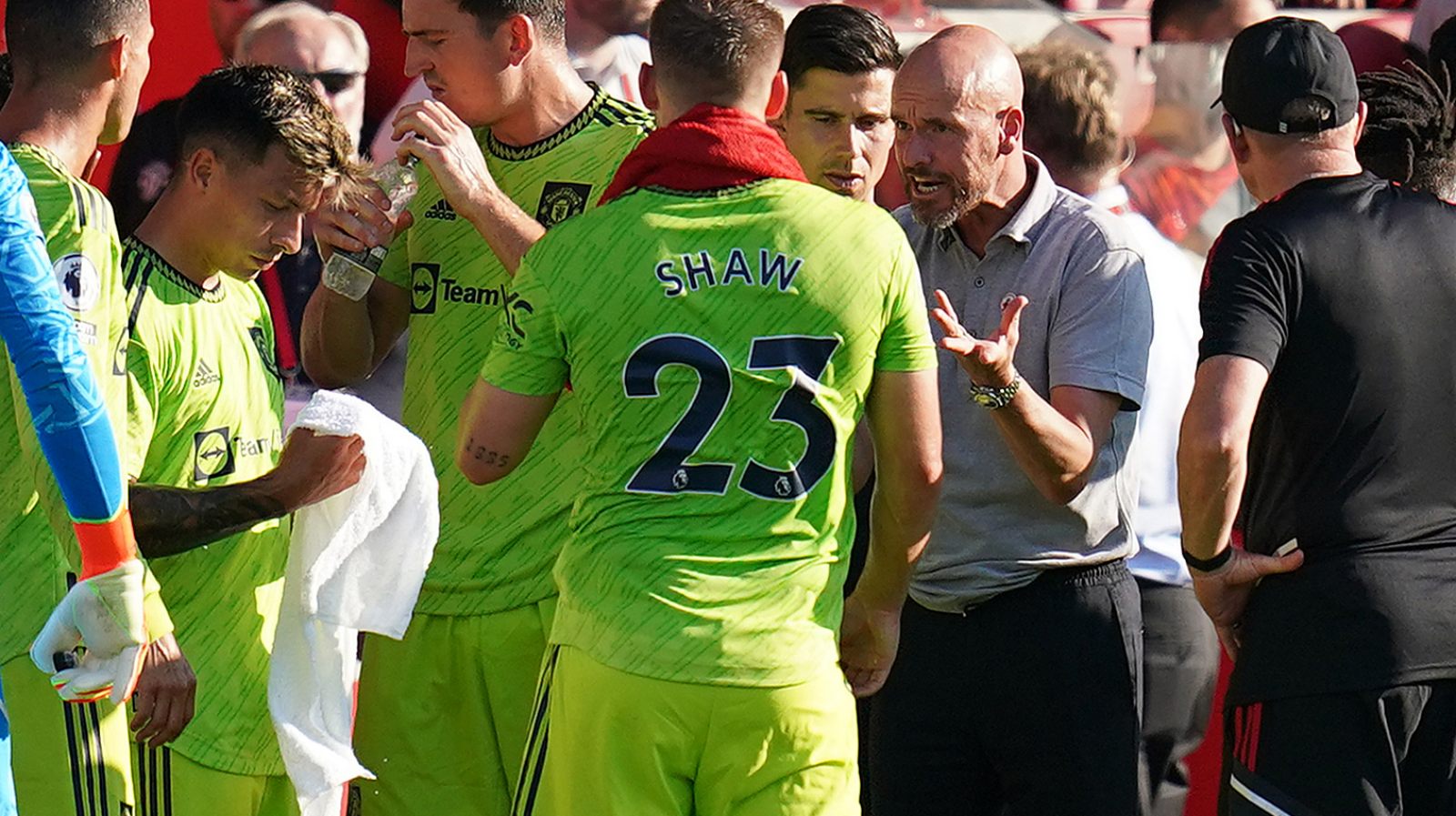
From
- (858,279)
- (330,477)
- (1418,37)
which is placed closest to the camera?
(858,279)

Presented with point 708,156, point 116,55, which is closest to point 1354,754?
point 708,156

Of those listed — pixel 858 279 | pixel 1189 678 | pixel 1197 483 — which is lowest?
pixel 1189 678

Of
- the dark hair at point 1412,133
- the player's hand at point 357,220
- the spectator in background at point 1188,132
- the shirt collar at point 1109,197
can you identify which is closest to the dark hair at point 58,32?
the player's hand at point 357,220

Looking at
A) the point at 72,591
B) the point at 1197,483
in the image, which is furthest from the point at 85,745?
the point at 1197,483

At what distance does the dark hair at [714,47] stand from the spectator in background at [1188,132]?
259 cm

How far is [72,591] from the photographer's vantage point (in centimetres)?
305

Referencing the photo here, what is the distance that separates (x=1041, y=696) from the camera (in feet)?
13.3

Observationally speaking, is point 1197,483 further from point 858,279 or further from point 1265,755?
point 858,279

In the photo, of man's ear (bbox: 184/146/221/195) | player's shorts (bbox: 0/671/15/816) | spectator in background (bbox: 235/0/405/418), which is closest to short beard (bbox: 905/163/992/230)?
man's ear (bbox: 184/146/221/195)

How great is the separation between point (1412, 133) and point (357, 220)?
7.50 ft

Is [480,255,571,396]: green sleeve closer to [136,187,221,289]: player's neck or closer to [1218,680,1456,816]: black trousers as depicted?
[136,187,221,289]: player's neck

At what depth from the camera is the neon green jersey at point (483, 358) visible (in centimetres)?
394

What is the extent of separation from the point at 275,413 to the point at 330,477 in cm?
26

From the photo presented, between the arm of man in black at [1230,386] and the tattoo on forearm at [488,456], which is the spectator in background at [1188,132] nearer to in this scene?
the arm of man in black at [1230,386]
